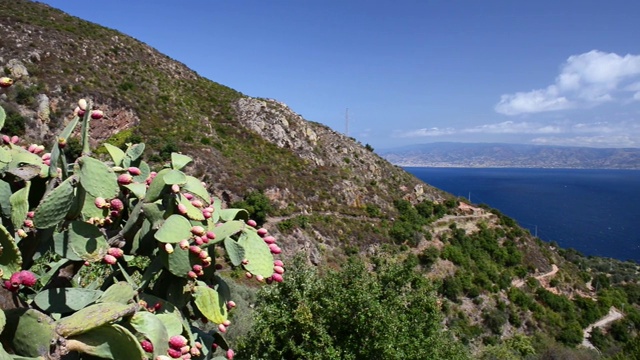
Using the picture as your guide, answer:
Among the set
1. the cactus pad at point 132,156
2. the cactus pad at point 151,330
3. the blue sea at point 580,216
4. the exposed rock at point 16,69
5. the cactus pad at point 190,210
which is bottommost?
the blue sea at point 580,216

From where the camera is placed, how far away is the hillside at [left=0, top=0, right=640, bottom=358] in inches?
1210

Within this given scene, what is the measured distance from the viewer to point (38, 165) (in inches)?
98.5

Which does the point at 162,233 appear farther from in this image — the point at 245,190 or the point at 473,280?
the point at 473,280

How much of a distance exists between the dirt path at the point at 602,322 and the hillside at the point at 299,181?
56cm

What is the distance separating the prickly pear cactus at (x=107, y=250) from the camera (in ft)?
5.84

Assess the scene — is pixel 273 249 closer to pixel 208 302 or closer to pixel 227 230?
pixel 227 230

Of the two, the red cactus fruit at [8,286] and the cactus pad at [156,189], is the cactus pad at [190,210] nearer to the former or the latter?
the cactus pad at [156,189]

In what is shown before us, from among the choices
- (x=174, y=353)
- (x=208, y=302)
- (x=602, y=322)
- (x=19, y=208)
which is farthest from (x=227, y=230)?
(x=602, y=322)

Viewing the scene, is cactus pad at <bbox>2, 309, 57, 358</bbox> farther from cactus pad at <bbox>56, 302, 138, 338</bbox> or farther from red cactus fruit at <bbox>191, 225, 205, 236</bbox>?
red cactus fruit at <bbox>191, 225, 205, 236</bbox>

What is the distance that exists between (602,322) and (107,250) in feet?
159

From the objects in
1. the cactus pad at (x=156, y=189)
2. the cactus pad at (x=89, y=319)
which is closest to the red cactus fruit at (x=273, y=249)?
the cactus pad at (x=156, y=189)

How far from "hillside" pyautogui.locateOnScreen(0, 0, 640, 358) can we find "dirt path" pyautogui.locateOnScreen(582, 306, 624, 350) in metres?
0.56

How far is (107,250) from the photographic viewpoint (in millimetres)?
2453

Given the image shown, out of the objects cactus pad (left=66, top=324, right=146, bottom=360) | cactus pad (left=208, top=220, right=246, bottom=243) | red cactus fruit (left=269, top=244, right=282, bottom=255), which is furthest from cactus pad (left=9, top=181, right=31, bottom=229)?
red cactus fruit (left=269, top=244, right=282, bottom=255)
